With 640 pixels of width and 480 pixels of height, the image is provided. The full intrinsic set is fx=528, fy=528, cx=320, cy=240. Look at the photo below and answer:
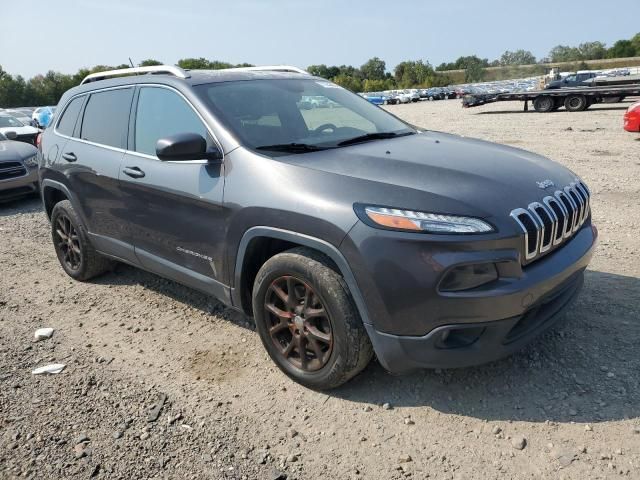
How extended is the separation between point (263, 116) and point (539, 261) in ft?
6.31

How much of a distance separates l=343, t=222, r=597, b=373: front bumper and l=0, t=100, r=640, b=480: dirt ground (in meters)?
0.37

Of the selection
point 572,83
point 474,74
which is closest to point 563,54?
point 474,74

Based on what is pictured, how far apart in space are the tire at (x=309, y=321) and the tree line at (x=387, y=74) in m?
45.8

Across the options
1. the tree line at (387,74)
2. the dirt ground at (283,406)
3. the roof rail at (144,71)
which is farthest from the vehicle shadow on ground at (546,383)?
the tree line at (387,74)

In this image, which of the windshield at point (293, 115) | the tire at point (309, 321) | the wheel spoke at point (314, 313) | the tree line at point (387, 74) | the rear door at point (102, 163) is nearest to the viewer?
the tire at point (309, 321)

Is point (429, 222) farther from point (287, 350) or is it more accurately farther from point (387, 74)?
point (387, 74)

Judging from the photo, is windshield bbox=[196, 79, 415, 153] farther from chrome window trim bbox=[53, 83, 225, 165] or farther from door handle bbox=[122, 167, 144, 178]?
door handle bbox=[122, 167, 144, 178]

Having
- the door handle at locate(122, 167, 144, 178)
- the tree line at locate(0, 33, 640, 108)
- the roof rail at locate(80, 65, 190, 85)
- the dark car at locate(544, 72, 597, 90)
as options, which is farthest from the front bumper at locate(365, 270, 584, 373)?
→ the tree line at locate(0, 33, 640, 108)

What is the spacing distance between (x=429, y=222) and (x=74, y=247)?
148 inches

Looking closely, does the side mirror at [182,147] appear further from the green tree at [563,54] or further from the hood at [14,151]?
the green tree at [563,54]

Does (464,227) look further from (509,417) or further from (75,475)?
(75,475)

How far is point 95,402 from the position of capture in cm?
310

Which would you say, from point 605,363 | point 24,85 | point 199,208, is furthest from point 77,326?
point 24,85

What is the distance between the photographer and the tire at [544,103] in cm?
2338
